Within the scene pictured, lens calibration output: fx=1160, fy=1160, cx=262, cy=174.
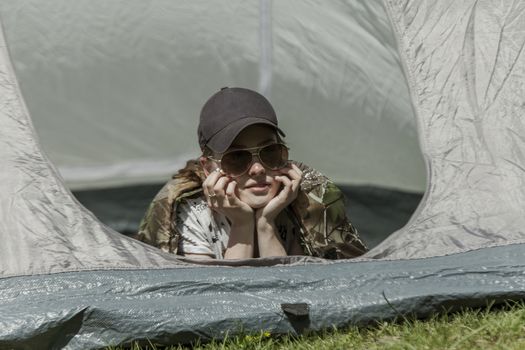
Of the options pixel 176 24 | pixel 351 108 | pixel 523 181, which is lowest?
pixel 523 181

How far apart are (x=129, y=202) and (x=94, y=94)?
43cm

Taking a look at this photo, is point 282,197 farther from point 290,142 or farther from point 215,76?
point 215,76

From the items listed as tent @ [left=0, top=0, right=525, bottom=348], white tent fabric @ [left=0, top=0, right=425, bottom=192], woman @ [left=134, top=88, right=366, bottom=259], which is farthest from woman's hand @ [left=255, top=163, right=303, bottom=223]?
white tent fabric @ [left=0, top=0, right=425, bottom=192]

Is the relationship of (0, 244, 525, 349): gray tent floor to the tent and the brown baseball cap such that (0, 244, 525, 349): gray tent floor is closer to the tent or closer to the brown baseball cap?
the tent

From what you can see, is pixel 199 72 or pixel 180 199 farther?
pixel 199 72

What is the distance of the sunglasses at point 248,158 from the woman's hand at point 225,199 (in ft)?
0.09

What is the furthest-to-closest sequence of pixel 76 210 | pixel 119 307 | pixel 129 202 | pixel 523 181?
pixel 129 202, pixel 523 181, pixel 76 210, pixel 119 307

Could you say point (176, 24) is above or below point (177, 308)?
above

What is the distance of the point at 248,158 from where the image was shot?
2.87 meters

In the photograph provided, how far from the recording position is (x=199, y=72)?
376cm

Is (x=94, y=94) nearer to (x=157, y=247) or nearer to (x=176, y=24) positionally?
(x=176, y=24)

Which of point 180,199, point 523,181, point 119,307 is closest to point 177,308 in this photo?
point 119,307

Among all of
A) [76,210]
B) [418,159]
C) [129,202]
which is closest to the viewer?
[76,210]

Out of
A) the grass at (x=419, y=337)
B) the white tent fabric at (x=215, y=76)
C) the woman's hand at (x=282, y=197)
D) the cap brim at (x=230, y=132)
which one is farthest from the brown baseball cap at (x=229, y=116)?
the white tent fabric at (x=215, y=76)
